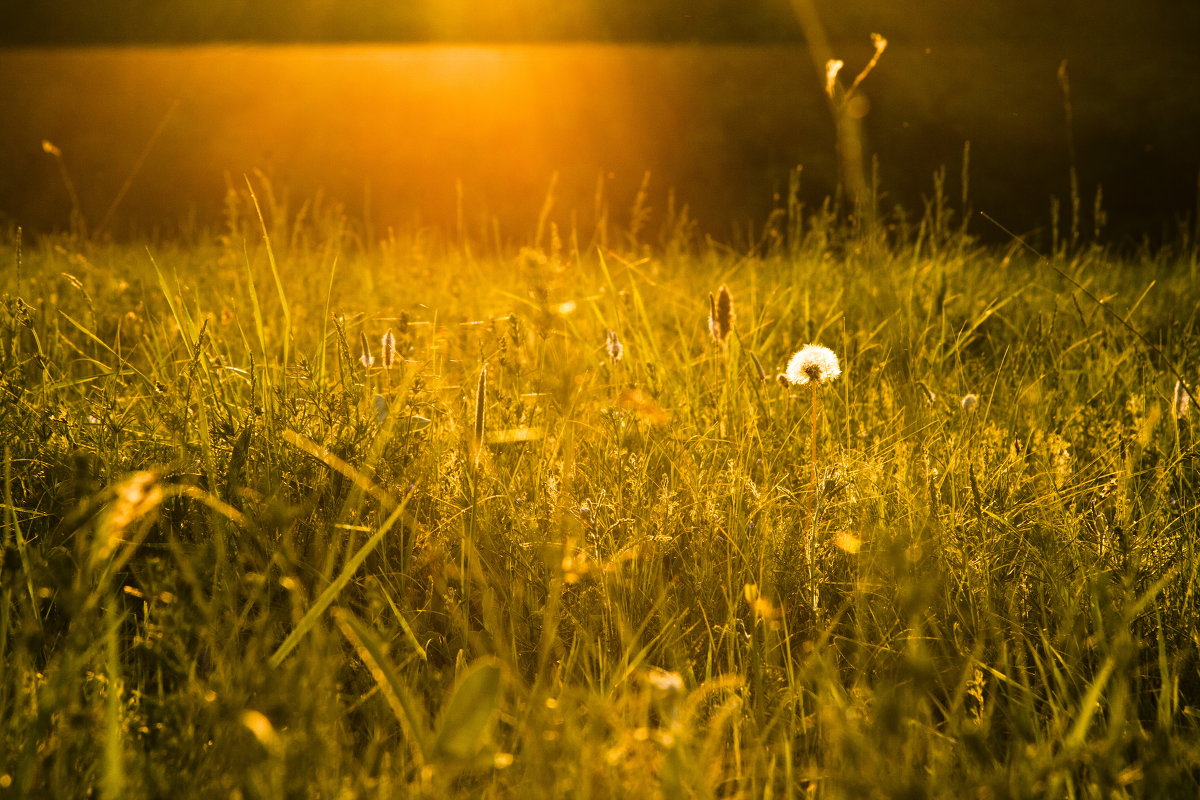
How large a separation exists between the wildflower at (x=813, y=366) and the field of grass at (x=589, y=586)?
0.58ft

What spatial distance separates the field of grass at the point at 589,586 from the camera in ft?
3.20

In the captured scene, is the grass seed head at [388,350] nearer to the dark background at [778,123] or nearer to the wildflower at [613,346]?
the wildflower at [613,346]

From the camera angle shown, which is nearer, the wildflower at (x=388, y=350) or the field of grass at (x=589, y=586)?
the field of grass at (x=589, y=586)

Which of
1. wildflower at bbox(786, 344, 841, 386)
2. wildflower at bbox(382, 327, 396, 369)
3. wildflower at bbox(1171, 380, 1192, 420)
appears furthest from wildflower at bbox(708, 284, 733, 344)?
wildflower at bbox(1171, 380, 1192, 420)

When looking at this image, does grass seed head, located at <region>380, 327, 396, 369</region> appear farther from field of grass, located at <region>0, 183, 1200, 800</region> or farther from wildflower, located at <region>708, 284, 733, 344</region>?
wildflower, located at <region>708, 284, 733, 344</region>

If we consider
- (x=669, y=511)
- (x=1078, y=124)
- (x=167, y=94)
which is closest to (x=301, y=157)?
(x=167, y=94)

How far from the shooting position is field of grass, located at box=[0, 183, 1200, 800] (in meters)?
0.98

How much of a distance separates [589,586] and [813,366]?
55 centimetres

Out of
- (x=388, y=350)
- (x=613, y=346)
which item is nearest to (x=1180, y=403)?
(x=613, y=346)

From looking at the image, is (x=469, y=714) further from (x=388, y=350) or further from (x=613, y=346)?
(x=613, y=346)

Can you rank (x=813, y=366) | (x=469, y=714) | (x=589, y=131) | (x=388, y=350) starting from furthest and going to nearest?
(x=589, y=131) → (x=388, y=350) → (x=813, y=366) → (x=469, y=714)

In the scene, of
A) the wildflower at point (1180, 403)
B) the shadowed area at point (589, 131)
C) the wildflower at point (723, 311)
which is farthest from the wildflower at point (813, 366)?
the shadowed area at point (589, 131)

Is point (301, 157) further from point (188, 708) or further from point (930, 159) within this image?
point (188, 708)

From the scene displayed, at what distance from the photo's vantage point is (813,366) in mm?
1596
